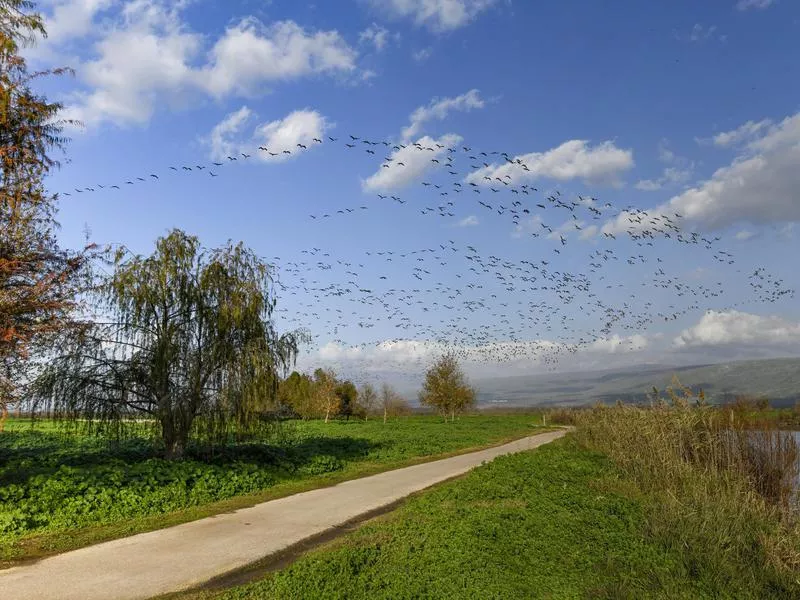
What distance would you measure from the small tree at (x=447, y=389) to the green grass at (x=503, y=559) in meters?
48.5

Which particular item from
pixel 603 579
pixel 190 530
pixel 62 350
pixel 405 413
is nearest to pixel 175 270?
pixel 62 350

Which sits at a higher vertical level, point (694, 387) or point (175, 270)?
point (175, 270)

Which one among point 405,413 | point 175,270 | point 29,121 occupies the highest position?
point 29,121

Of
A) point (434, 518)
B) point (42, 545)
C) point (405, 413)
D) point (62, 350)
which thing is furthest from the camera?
point (405, 413)

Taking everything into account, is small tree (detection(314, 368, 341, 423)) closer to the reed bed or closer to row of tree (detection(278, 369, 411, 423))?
row of tree (detection(278, 369, 411, 423))

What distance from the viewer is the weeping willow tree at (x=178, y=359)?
1655 cm

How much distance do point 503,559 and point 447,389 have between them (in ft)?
174

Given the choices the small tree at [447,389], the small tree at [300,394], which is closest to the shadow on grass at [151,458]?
the small tree at [300,394]

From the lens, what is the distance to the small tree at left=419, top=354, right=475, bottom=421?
6100 cm

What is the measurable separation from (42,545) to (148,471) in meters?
4.47

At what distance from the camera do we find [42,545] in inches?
390

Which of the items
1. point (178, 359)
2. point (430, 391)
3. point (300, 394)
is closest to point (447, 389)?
point (430, 391)

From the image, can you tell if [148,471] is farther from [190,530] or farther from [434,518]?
[434,518]

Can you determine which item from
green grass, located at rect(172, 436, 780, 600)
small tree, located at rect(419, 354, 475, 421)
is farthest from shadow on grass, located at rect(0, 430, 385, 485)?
small tree, located at rect(419, 354, 475, 421)
